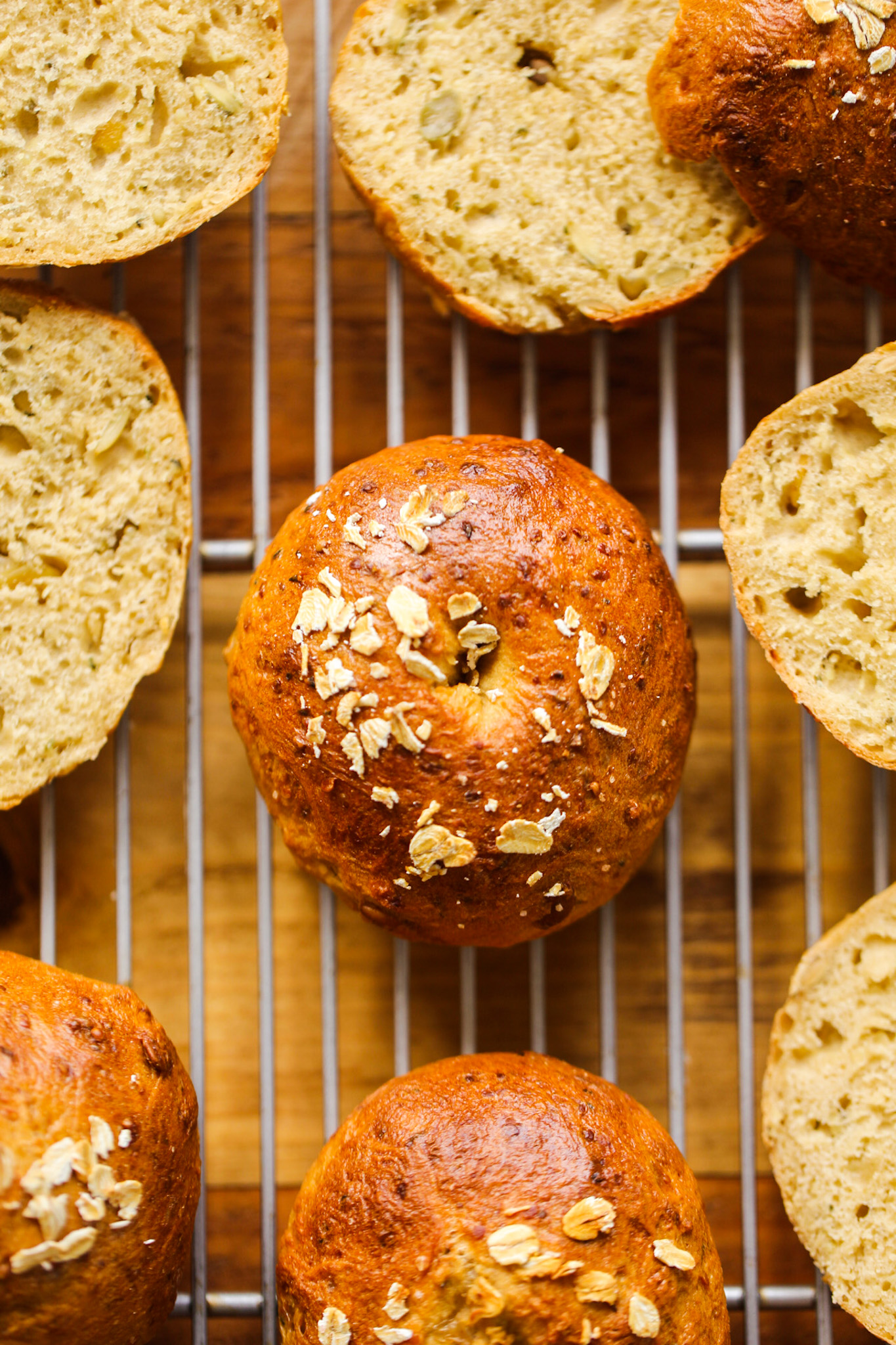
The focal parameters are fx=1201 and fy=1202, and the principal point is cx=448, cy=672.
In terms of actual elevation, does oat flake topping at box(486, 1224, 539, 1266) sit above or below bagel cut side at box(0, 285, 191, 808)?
below

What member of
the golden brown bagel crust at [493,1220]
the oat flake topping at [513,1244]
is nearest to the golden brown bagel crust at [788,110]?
the golden brown bagel crust at [493,1220]

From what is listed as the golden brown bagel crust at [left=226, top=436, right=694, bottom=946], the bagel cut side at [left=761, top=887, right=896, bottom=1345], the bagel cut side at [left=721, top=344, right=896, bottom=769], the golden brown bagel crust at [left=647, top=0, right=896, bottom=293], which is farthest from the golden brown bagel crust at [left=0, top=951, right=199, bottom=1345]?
the golden brown bagel crust at [left=647, top=0, right=896, bottom=293]

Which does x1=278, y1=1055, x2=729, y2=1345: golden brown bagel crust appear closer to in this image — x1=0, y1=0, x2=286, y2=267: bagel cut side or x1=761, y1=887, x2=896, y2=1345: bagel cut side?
x1=761, y1=887, x2=896, y2=1345: bagel cut side

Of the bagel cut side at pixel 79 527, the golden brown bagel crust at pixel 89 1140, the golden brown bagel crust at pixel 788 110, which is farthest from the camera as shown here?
the bagel cut side at pixel 79 527

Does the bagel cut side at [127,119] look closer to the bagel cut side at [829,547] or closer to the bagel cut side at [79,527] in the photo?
the bagel cut side at [79,527]

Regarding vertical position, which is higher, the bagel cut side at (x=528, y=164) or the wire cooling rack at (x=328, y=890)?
the bagel cut side at (x=528, y=164)

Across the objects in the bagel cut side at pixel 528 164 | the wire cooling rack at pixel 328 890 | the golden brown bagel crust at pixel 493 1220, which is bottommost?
the golden brown bagel crust at pixel 493 1220

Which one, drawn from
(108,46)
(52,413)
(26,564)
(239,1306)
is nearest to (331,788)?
(26,564)
